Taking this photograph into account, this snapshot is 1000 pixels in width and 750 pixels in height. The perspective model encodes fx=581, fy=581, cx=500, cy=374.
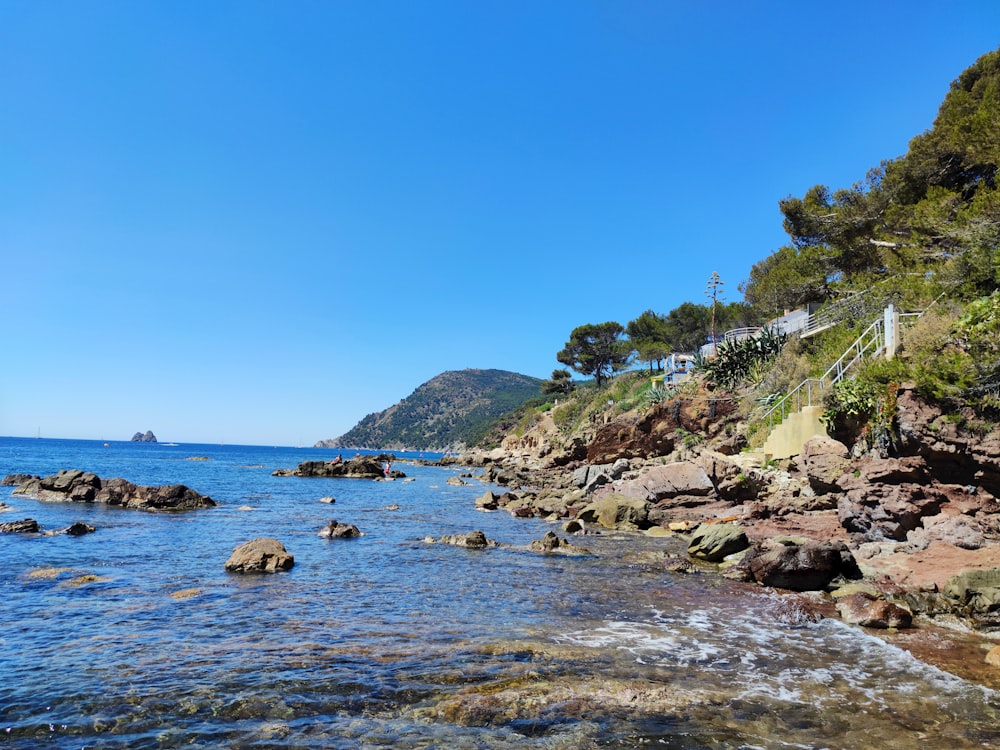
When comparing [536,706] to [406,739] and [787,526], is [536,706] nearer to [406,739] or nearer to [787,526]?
[406,739]

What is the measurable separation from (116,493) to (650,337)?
60.3 meters

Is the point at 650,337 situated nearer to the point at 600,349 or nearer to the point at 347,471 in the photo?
the point at 600,349

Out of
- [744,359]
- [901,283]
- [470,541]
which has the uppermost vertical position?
[901,283]

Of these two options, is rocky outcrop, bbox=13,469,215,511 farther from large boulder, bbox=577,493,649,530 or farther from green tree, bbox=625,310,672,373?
green tree, bbox=625,310,672,373

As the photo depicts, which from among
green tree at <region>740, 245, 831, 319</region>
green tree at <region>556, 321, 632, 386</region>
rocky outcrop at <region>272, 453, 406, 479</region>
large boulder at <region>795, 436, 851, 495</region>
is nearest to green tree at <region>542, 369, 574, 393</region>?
green tree at <region>556, 321, 632, 386</region>

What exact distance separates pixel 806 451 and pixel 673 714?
14.4 meters

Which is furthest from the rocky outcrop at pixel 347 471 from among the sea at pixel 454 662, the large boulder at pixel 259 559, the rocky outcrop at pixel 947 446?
the rocky outcrop at pixel 947 446

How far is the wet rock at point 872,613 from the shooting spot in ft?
30.8

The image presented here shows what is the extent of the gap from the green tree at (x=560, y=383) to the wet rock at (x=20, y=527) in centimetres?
8103

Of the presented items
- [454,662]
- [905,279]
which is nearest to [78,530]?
[454,662]

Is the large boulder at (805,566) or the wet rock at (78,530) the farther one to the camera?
the wet rock at (78,530)

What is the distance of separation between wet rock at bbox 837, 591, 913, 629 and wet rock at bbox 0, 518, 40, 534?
2181 centimetres

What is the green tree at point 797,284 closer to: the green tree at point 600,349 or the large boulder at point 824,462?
the large boulder at point 824,462

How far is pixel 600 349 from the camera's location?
81.1 metres
